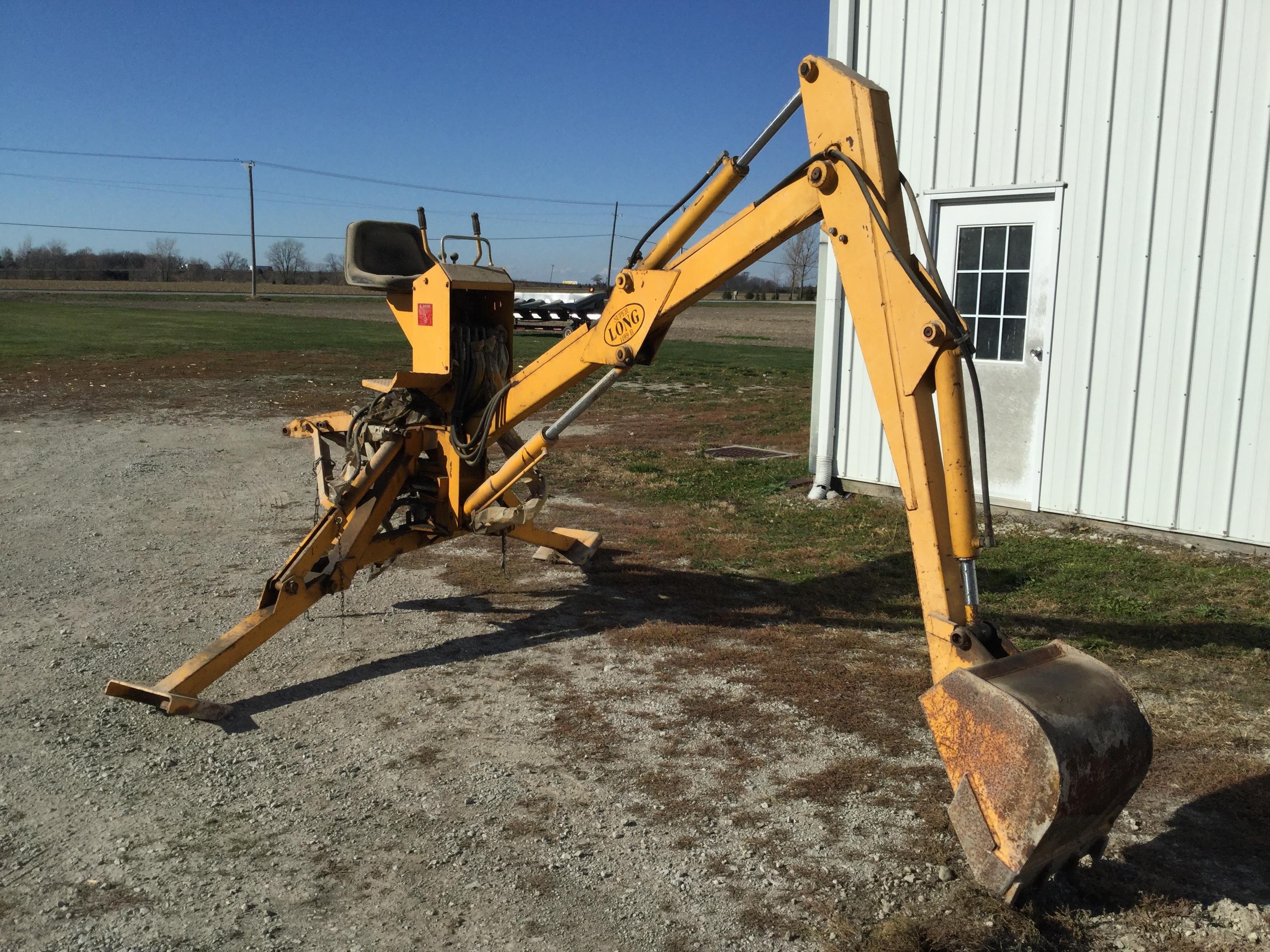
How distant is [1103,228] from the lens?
8.41 metres

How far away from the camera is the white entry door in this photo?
8.82 meters

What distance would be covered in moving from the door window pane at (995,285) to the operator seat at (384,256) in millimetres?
Result: 4793

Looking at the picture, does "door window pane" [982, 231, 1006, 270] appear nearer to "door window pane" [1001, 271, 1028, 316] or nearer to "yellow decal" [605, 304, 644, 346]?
"door window pane" [1001, 271, 1028, 316]

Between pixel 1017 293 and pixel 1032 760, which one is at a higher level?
pixel 1017 293

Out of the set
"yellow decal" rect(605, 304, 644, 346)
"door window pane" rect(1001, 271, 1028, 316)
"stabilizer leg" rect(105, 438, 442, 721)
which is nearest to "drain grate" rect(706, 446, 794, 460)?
"door window pane" rect(1001, 271, 1028, 316)

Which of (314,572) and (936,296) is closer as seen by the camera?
(936,296)

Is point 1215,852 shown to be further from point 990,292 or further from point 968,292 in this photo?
point 968,292

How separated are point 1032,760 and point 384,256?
5.18 m

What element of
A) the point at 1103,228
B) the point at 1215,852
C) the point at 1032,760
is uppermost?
the point at 1103,228

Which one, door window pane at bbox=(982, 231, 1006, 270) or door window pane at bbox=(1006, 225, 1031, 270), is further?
door window pane at bbox=(982, 231, 1006, 270)

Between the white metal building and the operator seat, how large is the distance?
13.8ft

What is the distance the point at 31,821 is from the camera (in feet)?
13.8

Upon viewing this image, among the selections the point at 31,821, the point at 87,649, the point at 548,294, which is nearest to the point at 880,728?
the point at 31,821

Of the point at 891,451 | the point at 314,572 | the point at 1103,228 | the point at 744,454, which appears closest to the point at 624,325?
the point at 891,451
